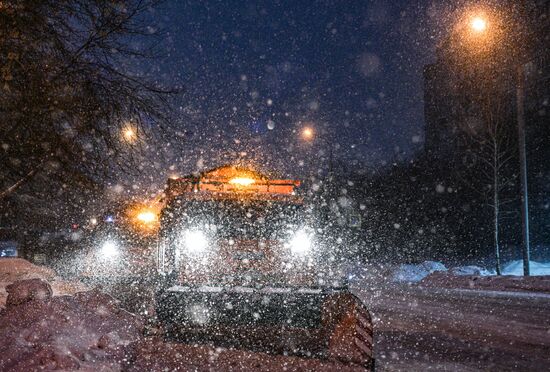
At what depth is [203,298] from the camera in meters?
7.39

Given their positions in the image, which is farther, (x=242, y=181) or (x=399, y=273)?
(x=399, y=273)

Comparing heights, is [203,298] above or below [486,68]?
below

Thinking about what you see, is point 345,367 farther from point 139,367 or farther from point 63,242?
point 63,242

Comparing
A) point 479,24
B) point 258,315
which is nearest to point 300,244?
point 258,315

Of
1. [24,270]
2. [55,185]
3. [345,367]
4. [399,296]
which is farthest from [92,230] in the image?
[345,367]

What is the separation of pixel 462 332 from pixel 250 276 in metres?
4.12

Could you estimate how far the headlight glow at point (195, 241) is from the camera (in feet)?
27.1

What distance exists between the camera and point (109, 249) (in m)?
19.1

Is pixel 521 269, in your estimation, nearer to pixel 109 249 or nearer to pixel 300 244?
pixel 300 244

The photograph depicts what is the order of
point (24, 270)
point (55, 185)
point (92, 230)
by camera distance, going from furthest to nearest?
point (92, 230)
point (24, 270)
point (55, 185)

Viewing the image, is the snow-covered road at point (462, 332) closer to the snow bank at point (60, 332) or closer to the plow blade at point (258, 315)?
the plow blade at point (258, 315)

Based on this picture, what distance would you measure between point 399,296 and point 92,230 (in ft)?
43.5

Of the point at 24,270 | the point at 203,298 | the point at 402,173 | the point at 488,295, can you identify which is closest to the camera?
the point at 203,298

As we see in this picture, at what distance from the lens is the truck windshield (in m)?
8.48
